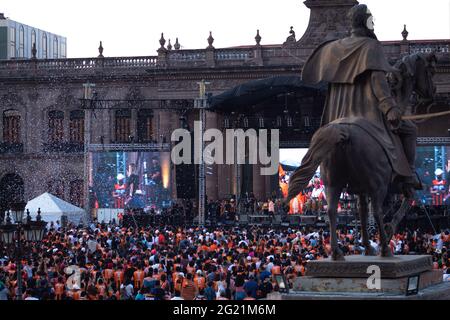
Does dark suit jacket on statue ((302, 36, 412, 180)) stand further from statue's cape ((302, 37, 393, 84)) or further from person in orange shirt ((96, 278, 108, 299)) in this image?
person in orange shirt ((96, 278, 108, 299))

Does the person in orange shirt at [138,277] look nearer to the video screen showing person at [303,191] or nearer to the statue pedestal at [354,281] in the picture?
the statue pedestal at [354,281]

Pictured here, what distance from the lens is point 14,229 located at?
1625cm

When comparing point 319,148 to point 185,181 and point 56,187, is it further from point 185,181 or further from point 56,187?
point 56,187

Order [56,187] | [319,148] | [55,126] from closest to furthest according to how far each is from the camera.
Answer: [319,148] < [56,187] < [55,126]

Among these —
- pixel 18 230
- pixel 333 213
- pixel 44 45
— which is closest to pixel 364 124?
pixel 333 213

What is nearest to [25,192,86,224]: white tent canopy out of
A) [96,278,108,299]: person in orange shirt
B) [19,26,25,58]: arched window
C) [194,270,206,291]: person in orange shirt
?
[194,270,206,291]: person in orange shirt

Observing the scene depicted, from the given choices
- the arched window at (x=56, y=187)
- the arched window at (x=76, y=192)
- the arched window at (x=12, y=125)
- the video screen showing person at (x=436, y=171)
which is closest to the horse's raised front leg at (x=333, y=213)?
the video screen showing person at (x=436, y=171)

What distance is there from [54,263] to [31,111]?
108 ft

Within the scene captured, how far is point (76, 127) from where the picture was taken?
52781 millimetres

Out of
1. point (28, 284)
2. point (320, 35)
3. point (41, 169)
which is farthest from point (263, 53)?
point (28, 284)

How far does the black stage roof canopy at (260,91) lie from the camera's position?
40.1 meters

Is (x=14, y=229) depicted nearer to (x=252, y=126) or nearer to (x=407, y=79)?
(x=407, y=79)

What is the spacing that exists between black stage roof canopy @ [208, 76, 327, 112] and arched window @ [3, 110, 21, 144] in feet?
51.4

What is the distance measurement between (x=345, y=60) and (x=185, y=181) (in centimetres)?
3066
